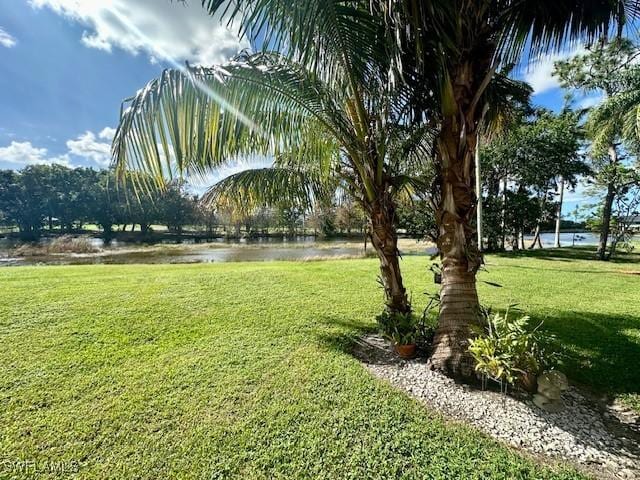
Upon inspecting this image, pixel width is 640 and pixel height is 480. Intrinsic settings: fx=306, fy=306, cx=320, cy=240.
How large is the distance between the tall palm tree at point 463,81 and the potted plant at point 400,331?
36cm

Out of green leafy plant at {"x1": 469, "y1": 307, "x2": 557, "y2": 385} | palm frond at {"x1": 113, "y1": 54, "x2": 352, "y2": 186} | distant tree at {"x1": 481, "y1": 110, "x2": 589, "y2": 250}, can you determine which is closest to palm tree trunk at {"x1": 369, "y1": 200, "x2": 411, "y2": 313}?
palm frond at {"x1": 113, "y1": 54, "x2": 352, "y2": 186}

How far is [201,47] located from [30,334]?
4.40 meters

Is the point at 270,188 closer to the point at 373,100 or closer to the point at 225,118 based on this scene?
the point at 225,118

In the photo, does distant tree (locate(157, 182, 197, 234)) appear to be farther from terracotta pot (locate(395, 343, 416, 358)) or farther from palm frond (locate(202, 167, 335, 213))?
terracotta pot (locate(395, 343, 416, 358))

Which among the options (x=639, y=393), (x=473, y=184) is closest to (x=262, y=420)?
(x=473, y=184)

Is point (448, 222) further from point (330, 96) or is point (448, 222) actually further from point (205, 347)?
point (205, 347)

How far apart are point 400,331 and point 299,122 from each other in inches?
113

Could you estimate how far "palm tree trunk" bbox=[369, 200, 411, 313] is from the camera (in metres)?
3.88

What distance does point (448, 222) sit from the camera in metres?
3.16

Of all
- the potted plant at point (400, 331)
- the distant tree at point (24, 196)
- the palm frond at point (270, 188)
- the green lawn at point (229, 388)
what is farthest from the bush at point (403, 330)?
the distant tree at point (24, 196)

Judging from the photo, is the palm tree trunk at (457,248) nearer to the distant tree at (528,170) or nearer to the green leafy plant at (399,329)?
the green leafy plant at (399,329)

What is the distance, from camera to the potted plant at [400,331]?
12.1 ft

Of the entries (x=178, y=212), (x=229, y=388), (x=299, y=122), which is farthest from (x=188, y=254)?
(x=178, y=212)

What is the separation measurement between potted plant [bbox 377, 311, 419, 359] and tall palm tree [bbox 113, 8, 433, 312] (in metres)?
0.22
